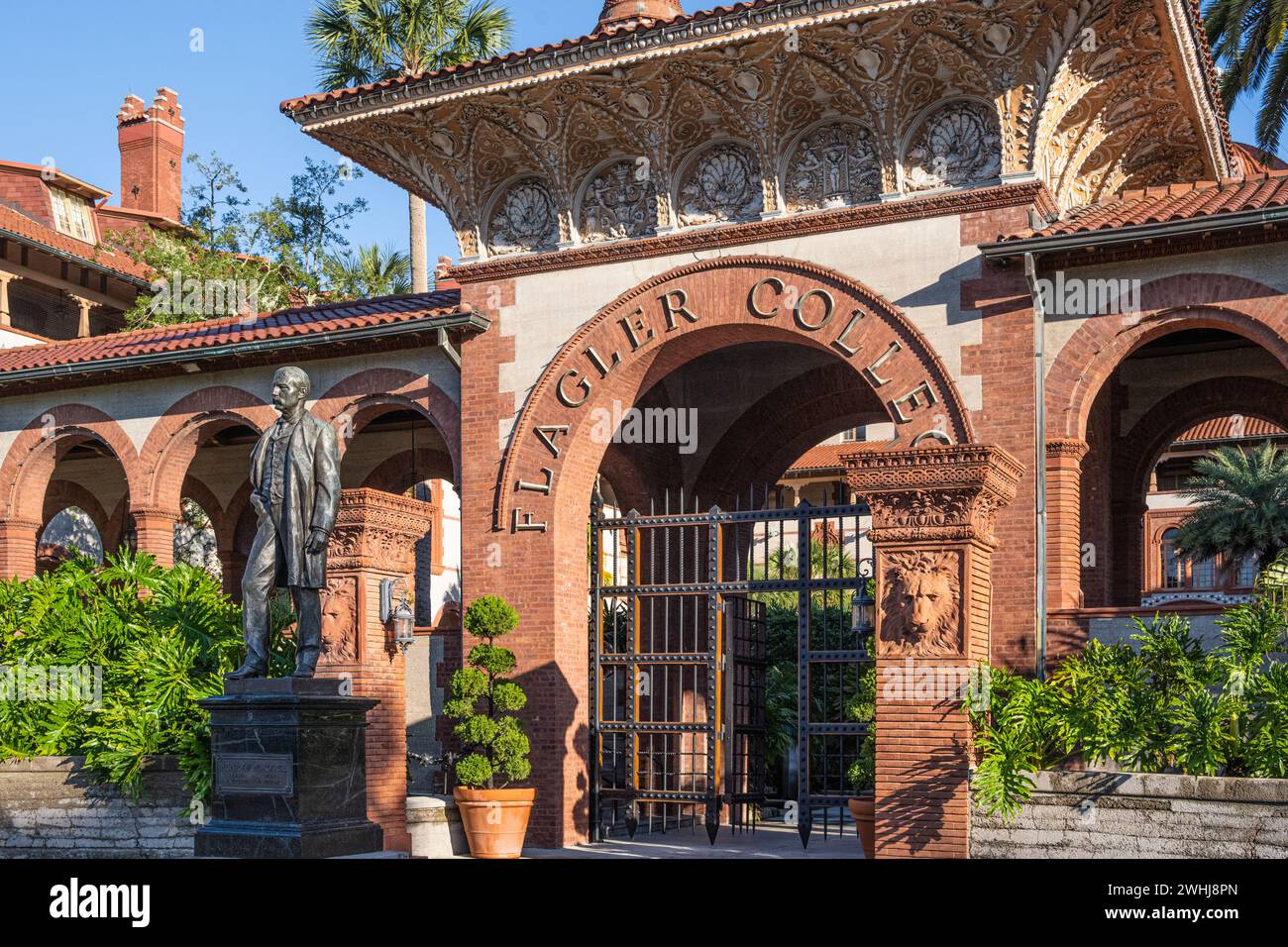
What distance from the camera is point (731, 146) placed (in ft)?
52.4

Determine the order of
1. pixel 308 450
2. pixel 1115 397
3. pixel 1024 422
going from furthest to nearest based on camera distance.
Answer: pixel 1115 397, pixel 1024 422, pixel 308 450

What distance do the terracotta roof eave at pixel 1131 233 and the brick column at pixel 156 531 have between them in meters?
10.7

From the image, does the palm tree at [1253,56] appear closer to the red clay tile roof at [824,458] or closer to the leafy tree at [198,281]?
the red clay tile roof at [824,458]

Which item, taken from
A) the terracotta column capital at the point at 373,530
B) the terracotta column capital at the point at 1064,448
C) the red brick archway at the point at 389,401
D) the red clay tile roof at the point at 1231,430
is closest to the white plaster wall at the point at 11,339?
the red brick archway at the point at 389,401

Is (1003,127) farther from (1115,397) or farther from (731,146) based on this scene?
(1115,397)

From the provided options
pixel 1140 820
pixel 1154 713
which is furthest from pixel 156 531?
pixel 1140 820

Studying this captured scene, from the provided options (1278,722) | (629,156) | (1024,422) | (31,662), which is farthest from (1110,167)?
(31,662)

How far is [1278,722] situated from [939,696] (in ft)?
7.68

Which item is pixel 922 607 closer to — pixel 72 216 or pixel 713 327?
pixel 713 327

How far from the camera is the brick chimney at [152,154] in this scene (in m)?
38.0

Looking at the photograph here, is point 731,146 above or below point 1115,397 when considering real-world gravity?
above
